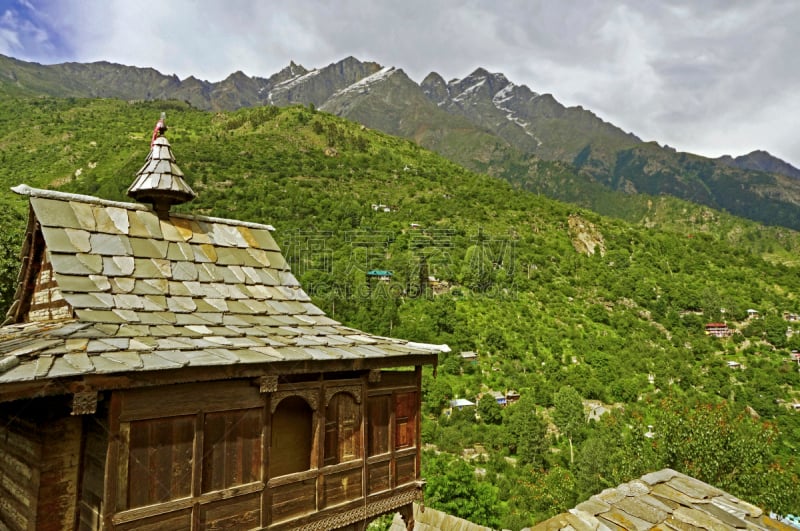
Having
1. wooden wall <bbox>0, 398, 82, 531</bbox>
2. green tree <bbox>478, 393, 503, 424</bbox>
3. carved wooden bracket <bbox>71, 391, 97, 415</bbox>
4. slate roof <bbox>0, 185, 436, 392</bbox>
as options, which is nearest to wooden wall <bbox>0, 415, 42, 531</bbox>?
wooden wall <bbox>0, 398, 82, 531</bbox>

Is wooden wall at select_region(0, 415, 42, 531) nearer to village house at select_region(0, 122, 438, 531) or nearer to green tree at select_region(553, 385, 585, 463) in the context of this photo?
village house at select_region(0, 122, 438, 531)

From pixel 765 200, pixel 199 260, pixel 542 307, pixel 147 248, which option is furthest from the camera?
pixel 765 200

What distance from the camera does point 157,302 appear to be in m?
6.45

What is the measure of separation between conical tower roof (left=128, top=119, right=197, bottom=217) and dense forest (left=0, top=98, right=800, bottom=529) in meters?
13.0

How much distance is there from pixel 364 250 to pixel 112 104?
7378cm

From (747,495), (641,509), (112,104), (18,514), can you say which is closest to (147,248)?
(18,514)

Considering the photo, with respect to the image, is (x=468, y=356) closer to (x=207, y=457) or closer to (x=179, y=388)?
(x=207, y=457)

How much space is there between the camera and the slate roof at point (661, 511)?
5719 mm

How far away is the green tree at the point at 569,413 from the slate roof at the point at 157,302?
115 feet

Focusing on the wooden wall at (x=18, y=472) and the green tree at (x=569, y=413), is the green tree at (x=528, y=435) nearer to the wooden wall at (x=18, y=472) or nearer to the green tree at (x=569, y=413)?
the green tree at (x=569, y=413)

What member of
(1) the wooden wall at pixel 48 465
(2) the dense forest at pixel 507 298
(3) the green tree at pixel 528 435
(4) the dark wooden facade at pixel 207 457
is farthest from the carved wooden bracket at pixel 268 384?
(3) the green tree at pixel 528 435

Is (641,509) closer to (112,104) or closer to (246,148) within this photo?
(246,148)

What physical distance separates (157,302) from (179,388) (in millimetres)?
1544

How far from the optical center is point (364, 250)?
173 feet
